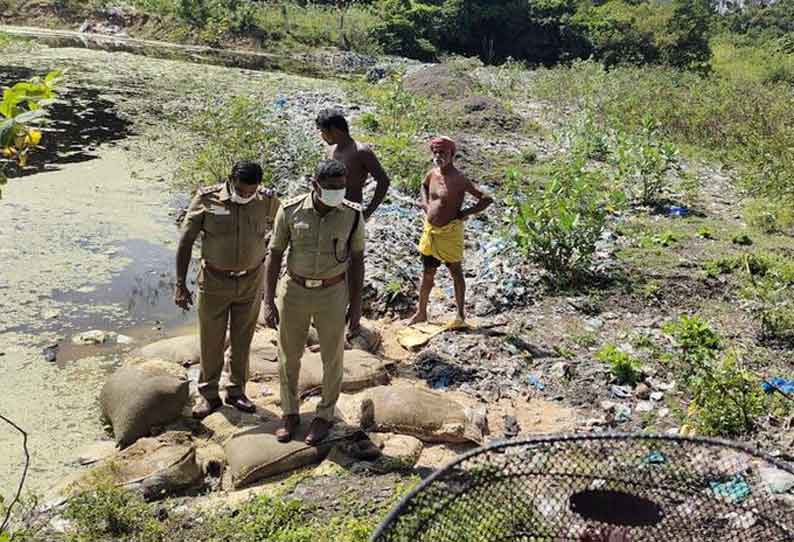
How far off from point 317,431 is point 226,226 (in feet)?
3.64

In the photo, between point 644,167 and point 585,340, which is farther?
point 644,167

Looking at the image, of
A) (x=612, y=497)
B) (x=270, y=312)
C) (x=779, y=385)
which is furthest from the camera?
(x=779, y=385)

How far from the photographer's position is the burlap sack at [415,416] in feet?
12.0

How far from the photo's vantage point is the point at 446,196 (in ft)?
15.7

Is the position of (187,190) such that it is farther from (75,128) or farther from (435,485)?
(435,485)

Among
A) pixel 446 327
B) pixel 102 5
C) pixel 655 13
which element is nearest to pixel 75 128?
pixel 446 327

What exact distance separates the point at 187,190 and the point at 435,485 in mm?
7613

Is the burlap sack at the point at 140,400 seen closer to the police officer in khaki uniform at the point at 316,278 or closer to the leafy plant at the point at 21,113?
the police officer in khaki uniform at the point at 316,278

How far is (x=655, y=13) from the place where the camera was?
106 ft

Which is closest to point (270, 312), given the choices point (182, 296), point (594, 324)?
point (182, 296)

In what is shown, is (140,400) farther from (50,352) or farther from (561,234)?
(561,234)

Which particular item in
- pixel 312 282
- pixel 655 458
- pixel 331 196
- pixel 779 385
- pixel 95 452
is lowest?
pixel 95 452

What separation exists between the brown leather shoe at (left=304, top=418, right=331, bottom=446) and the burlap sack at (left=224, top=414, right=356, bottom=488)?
0.8 inches

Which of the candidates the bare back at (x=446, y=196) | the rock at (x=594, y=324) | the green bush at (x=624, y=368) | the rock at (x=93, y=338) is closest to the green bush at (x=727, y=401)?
the green bush at (x=624, y=368)
